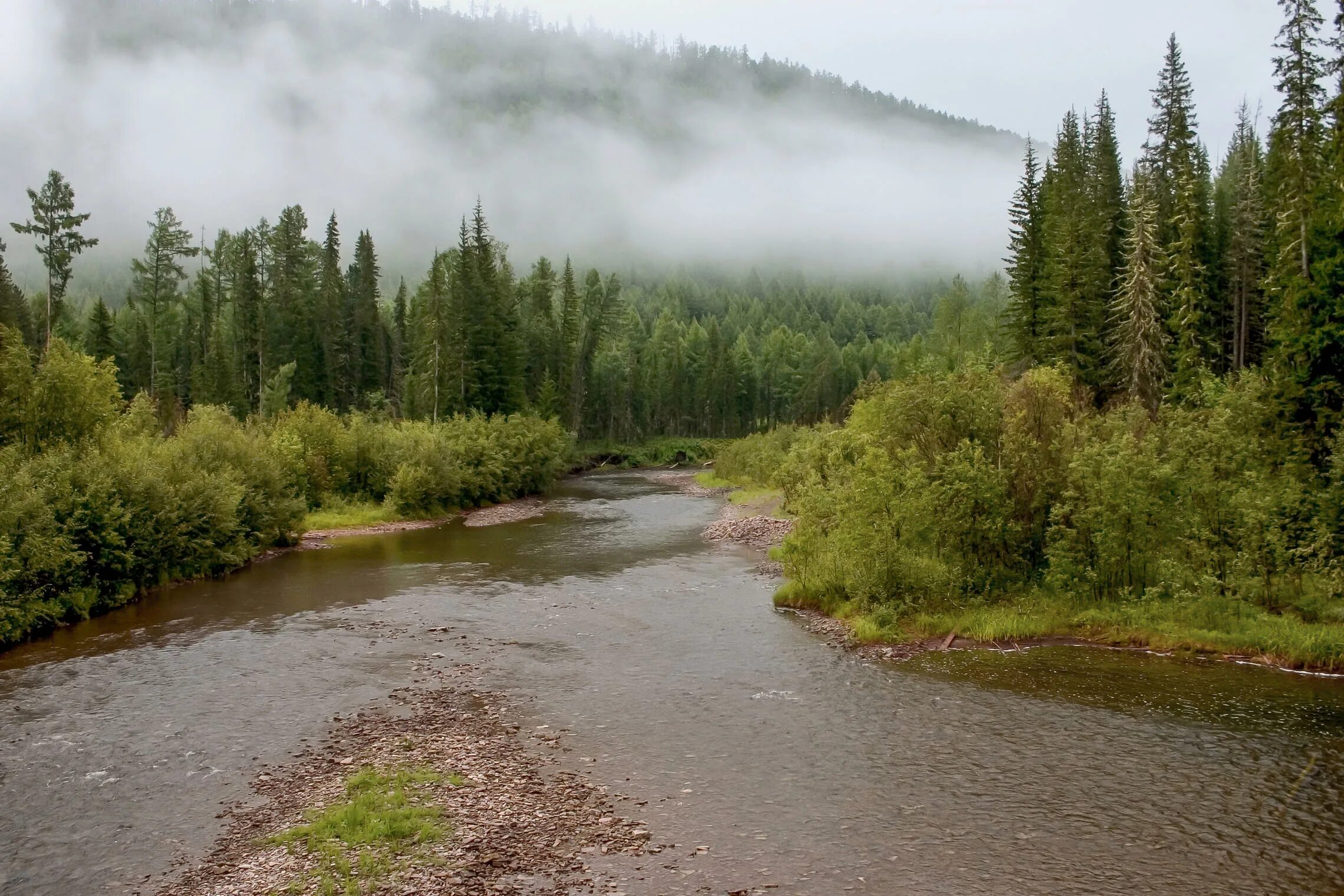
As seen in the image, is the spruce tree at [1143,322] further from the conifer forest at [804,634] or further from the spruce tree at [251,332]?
the spruce tree at [251,332]

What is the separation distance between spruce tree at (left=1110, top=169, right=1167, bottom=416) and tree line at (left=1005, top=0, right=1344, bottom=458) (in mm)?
98

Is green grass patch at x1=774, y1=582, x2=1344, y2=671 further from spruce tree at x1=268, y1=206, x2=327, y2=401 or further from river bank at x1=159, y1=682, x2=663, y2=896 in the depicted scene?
spruce tree at x1=268, y1=206, x2=327, y2=401

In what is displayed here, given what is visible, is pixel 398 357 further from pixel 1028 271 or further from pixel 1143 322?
pixel 1143 322

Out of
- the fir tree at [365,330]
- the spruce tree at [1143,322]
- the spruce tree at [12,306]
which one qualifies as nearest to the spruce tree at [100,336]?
the spruce tree at [12,306]

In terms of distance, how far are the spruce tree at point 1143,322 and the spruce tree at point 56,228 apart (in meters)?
80.9

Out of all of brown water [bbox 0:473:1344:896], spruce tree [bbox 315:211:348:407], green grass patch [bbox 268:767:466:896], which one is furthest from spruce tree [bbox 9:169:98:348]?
green grass patch [bbox 268:767:466:896]

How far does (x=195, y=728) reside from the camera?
20.6m

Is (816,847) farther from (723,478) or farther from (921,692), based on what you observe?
(723,478)

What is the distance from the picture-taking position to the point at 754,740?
65.6 feet

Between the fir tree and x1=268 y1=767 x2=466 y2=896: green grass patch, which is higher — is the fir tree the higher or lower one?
the higher one

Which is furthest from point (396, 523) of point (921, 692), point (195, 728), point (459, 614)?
point (921, 692)

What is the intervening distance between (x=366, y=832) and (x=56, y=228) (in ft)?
274

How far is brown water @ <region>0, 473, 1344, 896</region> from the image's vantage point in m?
14.7

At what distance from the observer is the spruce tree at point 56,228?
76.8 metres
